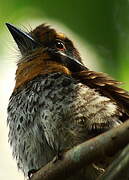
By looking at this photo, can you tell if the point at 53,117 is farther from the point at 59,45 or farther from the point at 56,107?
the point at 59,45

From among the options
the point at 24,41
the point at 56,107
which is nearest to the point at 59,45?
the point at 24,41

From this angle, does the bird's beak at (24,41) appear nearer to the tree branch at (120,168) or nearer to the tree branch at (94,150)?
the tree branch at (94,150)

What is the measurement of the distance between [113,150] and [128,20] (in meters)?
1.64

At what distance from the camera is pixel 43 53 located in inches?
166

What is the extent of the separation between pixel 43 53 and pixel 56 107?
1.17m

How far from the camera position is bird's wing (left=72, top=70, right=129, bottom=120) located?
3325mm

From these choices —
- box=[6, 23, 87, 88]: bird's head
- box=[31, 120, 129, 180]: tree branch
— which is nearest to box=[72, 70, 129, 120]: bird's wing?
box=[6, 23, 87, 88]: bird's head

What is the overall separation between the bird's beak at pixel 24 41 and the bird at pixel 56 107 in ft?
0.80

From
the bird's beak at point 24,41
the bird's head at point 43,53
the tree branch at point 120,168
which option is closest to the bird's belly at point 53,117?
the bird's head at point 43,53

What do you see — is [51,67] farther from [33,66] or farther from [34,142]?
[34,142]

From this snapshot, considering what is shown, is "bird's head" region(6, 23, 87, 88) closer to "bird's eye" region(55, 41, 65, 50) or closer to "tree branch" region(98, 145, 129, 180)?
"bird's eye" region(55, 41, 65, 50)

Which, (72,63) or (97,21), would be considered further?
(72,63)

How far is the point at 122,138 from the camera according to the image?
1871 mm

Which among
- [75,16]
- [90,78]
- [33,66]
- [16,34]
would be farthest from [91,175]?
[16,34]
